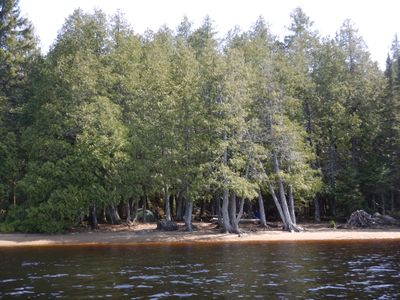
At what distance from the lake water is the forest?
10311 millimetres

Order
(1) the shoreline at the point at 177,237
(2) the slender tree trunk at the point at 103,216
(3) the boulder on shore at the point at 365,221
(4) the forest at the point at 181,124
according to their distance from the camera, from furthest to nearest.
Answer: (2) the slender tree trunk at the point at 103,216
(3) the boulder on shore at the point at 365,221
(4) the forest at the point at 181,124
(1) the shoreline at the point at 177,237

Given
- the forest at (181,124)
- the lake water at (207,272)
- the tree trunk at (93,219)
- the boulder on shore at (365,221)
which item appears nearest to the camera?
the lake water at (207,272)

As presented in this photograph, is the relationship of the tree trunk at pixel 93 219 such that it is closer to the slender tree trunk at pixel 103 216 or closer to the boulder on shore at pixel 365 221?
the slender tree trunk at pixel 103 216

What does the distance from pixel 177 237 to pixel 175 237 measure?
0.16 meters

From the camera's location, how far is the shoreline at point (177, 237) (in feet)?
113

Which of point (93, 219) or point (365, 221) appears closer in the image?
point (365, 221)

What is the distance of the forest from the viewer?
38438 mm

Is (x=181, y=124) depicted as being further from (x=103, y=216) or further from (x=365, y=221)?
(x=365, y=221)

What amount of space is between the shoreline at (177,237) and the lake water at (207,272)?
5.21 metres

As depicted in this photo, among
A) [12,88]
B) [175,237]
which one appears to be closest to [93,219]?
[175,237]

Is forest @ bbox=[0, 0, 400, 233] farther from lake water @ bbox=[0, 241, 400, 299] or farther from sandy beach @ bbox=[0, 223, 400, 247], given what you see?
lake water @ bbox=[0, 241, 400, 299]

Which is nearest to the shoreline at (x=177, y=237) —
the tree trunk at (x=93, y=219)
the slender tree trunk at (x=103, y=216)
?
the tree trunk at (x=93, y=219)

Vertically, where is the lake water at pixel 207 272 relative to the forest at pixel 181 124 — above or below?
below

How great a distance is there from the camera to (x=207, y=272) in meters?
19.4
